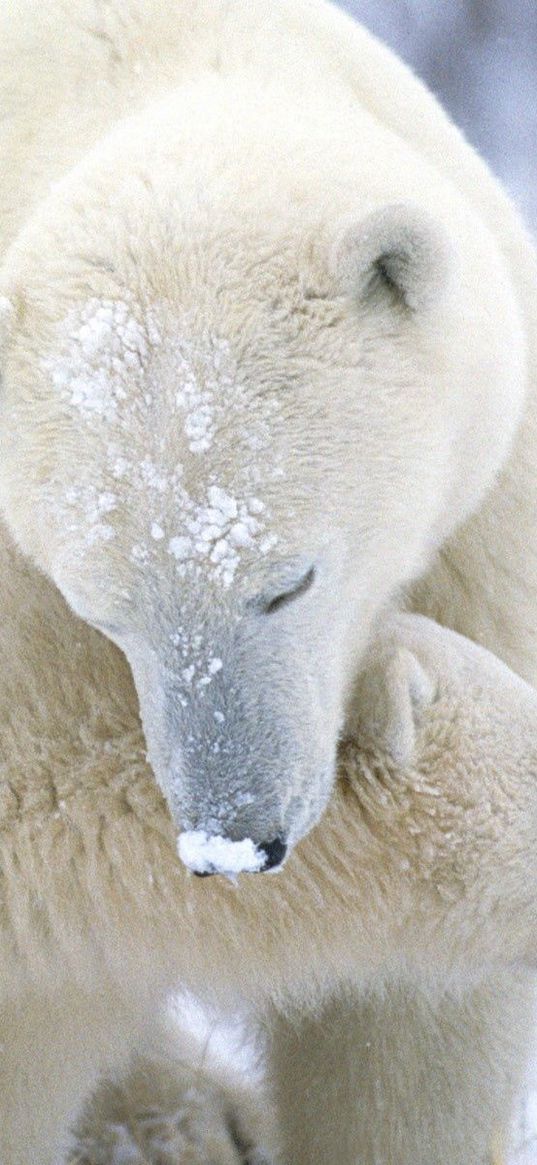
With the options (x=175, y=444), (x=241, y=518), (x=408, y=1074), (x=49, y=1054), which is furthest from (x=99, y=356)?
(x=408, y=1074)

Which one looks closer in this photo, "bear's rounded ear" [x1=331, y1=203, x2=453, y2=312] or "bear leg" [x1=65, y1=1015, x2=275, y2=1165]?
"bear's rounded ear" [x1=331, y1=203, x2=453, y2=312]

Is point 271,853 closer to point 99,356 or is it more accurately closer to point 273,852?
point 273,852

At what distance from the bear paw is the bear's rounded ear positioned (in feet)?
6.76

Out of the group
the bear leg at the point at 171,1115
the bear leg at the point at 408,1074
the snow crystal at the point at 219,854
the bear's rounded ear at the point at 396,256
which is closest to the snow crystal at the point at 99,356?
the bear's rounded ear at the point at 396,256

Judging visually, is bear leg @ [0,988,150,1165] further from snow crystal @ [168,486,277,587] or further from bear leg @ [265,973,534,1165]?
snow crystal @ [168,486,277,587]

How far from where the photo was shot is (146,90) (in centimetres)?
301

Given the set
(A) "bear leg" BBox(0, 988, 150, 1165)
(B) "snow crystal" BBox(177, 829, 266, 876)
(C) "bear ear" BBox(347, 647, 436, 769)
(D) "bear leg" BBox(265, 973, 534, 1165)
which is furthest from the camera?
(D) "bear leg" BBox(265, 973, 534, 1165)

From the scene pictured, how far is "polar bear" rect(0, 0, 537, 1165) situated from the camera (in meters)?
2.38

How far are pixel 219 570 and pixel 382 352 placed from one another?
0.44 metres

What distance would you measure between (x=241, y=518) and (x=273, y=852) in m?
0.45

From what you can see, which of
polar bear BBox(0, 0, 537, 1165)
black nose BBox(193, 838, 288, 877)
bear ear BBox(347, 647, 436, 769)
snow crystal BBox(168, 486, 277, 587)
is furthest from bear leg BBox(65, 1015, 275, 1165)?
snow crystal BBox(168, 486, 277, 587)

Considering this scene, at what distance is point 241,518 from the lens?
235 centimetres

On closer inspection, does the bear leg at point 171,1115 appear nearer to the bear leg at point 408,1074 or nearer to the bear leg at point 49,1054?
the bear leg at point 408,1074

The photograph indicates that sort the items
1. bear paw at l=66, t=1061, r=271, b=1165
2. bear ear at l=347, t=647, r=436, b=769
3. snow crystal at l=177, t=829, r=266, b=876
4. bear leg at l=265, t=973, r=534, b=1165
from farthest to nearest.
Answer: bear paw at l=66, t=1061, r=271, b=1165 < bear leg at l=265, t=973, r=534, b=1165 < bear ear at l=347, t=647, r=436, b=769 < snow crystal at l=177, t=829, r=266, b=876
